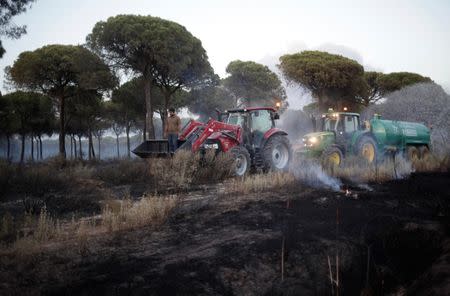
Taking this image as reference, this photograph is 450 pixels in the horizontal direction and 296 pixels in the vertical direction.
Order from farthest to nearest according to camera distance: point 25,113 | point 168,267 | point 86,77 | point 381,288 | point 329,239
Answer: point 25,113, point 86,77, point 329,239, point 381,288, point 168,267

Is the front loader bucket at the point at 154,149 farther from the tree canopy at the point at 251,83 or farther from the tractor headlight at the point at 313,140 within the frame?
the tree canopy at the point at 251,83

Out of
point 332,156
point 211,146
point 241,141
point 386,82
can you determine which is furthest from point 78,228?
→ point 386,82

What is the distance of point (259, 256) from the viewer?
419 cm

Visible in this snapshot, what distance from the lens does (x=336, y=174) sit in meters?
10.4

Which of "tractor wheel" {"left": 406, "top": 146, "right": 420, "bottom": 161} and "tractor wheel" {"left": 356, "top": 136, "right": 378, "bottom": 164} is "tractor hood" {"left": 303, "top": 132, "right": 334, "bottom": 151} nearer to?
"tractor wheel" {"left": 356, "top": 136, "right": 378, "bottom": 164}

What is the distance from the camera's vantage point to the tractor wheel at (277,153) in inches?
482

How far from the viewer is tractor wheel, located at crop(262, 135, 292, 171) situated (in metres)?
12.2

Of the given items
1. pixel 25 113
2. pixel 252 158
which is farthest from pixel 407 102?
pixel 25 113

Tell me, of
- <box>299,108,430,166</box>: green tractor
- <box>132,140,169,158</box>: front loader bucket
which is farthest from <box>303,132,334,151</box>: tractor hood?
<box>132,140,169,158</box>: front loader bucket

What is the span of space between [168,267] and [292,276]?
4.45ft

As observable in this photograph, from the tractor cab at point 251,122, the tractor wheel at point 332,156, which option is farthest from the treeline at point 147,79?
the tractor wheel at point 332,156

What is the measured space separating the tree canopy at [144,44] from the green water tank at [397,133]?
11072 millimetres

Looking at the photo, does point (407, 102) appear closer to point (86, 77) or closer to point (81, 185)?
point (86, 77)

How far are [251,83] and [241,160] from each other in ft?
78.1
